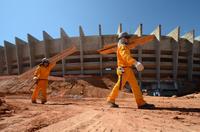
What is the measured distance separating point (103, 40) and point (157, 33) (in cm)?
642

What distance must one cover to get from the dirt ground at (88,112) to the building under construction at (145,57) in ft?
18.7

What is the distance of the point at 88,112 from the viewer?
512 cm

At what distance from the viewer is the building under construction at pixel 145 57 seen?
90.4ft

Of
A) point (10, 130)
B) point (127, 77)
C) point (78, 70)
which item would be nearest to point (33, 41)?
point (78, 70)

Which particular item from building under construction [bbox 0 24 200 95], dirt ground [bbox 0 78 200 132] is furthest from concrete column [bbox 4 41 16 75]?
dirt ground [bbox 0 78 200 132]

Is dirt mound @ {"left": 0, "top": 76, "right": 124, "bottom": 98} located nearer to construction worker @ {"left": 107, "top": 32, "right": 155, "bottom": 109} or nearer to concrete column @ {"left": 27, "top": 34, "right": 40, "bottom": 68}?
concrete column @ {"left": 27, "top": 34, "right": 40, "bottom": 68}

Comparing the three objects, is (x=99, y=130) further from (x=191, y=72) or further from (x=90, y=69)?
(x=191, y=72)

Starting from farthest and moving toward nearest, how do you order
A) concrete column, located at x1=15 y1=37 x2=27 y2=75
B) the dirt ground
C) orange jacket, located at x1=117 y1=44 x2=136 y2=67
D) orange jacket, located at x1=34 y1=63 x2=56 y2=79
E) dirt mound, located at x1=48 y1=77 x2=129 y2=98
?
1. concrete column, located at x1=15 y1=37 x2=27 y2=75
2. dirt mound, located at x1=48 y1=77 x2=129 y2=98
3. orange jacket, located at x1=34 y1=63 x2=56 y2=79
4. orange jacket, located at x1=117 y1=44 x2=136 y2=67
5. the dirt ground

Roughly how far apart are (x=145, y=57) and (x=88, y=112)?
24.1 metres

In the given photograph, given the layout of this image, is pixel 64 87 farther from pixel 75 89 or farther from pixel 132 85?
pixel 132 85

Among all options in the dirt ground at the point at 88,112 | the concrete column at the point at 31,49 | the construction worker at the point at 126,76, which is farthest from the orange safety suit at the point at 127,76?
the concrete column at the point at 31,49

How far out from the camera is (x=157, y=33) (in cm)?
2817

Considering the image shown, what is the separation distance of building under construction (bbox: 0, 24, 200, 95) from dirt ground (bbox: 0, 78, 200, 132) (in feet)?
18.7

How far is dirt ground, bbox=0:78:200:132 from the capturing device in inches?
128
